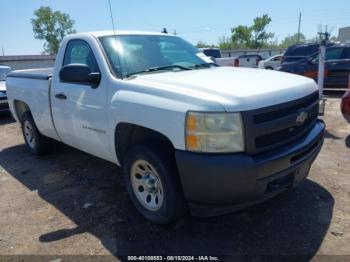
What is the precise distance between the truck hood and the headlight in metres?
0.10

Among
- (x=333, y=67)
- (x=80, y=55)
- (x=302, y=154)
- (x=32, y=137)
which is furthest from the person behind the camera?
(x=333, y=67)

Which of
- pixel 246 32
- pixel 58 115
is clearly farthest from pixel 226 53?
pixel 58 115

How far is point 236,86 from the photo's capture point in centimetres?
294

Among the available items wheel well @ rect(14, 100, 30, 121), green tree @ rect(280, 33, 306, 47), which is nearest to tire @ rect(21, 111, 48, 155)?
wheel well @ rect(14, 100, 30, 121)

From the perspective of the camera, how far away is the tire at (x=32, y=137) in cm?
565

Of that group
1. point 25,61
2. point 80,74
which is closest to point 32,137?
point 80,74

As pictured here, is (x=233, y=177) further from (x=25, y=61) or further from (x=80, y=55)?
(x=25, y=61)

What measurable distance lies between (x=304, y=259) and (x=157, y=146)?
1547 millimetres

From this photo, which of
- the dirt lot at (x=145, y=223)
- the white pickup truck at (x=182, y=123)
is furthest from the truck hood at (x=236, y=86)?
the dirt lot at (x=145, y=223)

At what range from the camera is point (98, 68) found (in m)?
3.78

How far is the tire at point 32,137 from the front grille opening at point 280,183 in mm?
4081

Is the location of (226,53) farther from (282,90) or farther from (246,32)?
(282,90)

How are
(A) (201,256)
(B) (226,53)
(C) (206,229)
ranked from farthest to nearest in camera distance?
(B) (226,53), (C) (206,229), (A) (201,256)

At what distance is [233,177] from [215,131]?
38 cm
